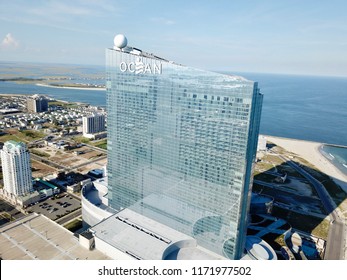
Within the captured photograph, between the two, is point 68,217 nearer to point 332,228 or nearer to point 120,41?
point 120,41

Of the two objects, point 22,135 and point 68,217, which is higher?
point 22,135

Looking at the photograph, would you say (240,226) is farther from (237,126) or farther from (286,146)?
(286,146)

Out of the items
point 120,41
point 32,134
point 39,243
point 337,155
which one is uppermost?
point 120,41

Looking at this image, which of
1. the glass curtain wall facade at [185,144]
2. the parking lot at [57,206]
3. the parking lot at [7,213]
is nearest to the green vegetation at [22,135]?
the parking lot at [7,213]

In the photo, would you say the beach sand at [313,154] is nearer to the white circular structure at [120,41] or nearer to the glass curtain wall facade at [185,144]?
the glass curtain wall facade at [185,144]

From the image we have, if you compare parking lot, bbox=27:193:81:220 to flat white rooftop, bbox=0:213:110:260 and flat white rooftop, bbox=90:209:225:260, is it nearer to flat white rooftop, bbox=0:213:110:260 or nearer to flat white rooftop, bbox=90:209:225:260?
flat white rooftop, bbox=0:213:110:260

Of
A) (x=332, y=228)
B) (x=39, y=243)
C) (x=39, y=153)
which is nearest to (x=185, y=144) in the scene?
(x=39, y=243)
